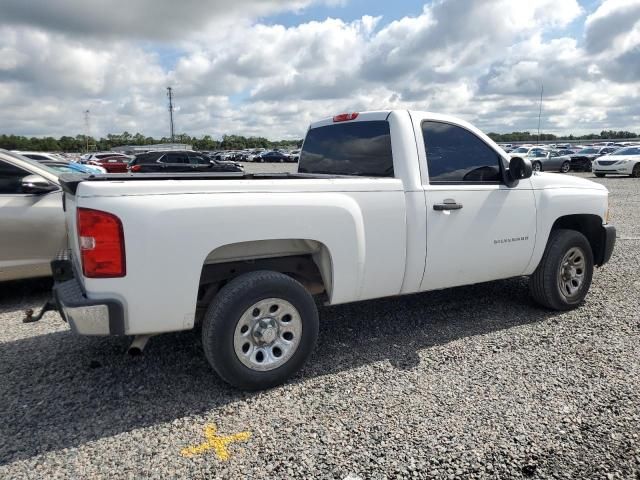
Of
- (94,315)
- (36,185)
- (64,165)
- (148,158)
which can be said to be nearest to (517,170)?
(94,315)

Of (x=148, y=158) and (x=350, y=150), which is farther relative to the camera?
(x=148, y=158)

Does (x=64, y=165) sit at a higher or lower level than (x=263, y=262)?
higher

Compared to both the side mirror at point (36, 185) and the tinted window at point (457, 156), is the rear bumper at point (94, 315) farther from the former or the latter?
the side mirror at point (36, 185)

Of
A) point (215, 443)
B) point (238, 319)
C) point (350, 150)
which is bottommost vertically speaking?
point (215, 443)

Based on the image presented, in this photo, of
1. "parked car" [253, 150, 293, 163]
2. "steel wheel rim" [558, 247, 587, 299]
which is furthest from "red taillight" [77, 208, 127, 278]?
"parked car" [253, 150, 293, 163]

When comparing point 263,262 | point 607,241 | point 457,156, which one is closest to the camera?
point 263,262

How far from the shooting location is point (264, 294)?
319 cm

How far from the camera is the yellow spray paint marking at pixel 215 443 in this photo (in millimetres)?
2672

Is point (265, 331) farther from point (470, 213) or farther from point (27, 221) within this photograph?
point (27, 221)

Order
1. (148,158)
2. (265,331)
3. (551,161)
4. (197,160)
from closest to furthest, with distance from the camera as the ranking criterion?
(265,331) < (197,160) < (148,158) < (551,161)

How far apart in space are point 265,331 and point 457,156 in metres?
2.22

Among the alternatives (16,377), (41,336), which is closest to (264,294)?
(16,377)

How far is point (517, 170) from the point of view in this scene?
4.22 metres

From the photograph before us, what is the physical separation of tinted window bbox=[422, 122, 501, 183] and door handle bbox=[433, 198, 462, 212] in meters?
0.19
